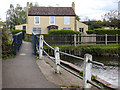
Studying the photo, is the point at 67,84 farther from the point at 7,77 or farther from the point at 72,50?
the point at 72,50

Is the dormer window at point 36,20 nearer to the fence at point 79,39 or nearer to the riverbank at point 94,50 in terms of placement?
the fence at point 79,39

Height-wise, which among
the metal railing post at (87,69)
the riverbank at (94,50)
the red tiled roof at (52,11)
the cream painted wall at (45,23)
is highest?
the red tiled roof at (52,11)


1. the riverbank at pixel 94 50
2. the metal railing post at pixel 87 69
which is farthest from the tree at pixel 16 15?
the metal railing post at pixel 87 69

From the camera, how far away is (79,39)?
23.6 metres

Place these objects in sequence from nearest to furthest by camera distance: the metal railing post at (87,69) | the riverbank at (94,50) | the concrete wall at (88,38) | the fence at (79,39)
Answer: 1. the metal railing post at (87,69)
2. the riverbank at (94,50)
3. the fence at (79,39)
4. the concrete wall at (88,38)

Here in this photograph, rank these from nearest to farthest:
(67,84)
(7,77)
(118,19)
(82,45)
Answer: (67,84)
(7,77)
(82,45)
(118,19)

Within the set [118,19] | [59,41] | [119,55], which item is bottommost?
[119,55]

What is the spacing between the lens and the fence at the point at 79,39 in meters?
22.8

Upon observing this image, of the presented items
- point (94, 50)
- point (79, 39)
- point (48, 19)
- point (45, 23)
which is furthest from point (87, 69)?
point (45, 23)

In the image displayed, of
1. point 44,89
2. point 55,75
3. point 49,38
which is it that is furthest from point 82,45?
point 44,89

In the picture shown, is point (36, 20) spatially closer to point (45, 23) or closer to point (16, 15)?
point (45, 23)

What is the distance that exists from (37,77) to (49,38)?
1598cm

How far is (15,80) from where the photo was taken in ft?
20.9

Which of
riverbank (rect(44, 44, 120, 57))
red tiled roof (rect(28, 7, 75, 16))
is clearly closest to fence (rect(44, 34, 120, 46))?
riverbank (rect(44, 44, 120, 57))
